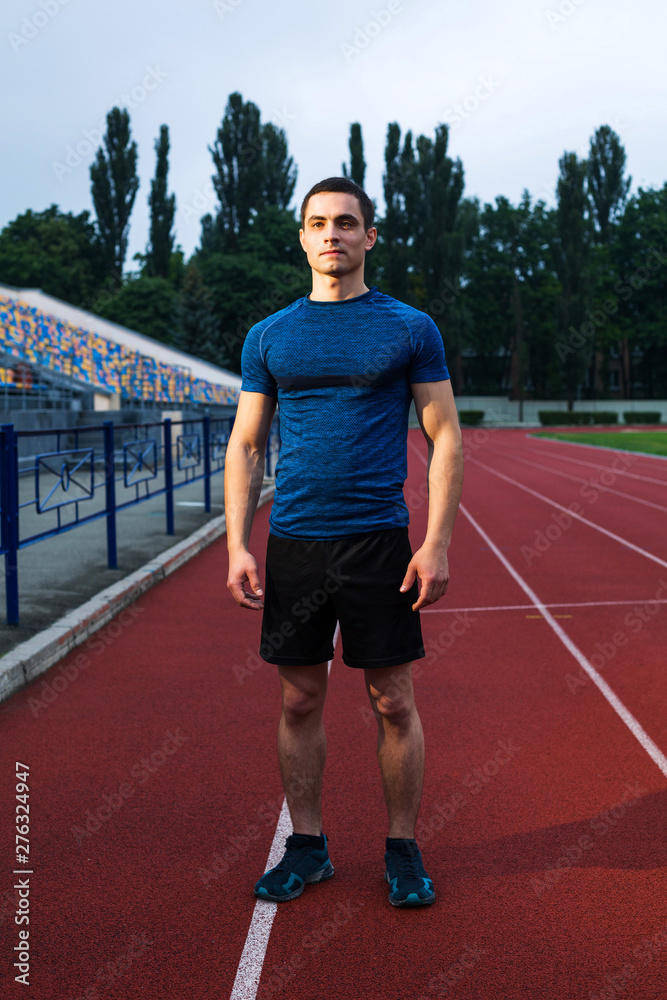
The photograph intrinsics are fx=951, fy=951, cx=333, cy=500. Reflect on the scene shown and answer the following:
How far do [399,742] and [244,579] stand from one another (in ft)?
2.24

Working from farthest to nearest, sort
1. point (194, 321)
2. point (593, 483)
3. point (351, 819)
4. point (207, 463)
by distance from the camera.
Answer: point (194, 321), point (593, 483), point (207, 463), point (351, 819)

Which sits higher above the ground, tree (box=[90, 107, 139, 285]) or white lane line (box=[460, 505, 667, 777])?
tree (box=[90, 107, 139, 285])

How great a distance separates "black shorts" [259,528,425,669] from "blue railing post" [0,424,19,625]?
11.3 ft

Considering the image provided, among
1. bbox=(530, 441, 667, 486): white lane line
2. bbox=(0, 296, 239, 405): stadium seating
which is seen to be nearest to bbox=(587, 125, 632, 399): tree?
bbox=(530, 441, 667, 486): white lane line

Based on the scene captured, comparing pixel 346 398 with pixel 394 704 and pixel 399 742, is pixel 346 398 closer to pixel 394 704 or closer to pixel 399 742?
pixel 394 704

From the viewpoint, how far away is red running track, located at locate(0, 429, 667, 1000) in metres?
2.53

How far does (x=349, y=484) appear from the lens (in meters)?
2.72

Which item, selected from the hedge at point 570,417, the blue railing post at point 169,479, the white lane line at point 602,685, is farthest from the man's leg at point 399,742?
the hedge at point 570,417

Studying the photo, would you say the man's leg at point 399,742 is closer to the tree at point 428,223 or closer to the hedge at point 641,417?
the tree at point 428,223

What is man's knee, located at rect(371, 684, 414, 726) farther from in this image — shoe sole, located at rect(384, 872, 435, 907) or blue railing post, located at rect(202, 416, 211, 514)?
blue railing post, located at rect(202, 416, 211, 514)

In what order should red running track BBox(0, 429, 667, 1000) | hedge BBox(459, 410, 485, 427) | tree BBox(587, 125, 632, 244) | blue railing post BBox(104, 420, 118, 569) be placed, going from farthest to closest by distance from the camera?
tree BBox(587, 125, 632, 244) → hedge BBox(459, 410, 485, 427) → blue railing post BBox(104, 420, 118, 569) → red running track BBox(0, 429, 667, 1000)

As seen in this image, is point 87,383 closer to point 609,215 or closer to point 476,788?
point 476,788

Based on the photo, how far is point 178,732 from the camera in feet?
14.6

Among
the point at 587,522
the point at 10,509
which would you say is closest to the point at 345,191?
the point at 10,509
